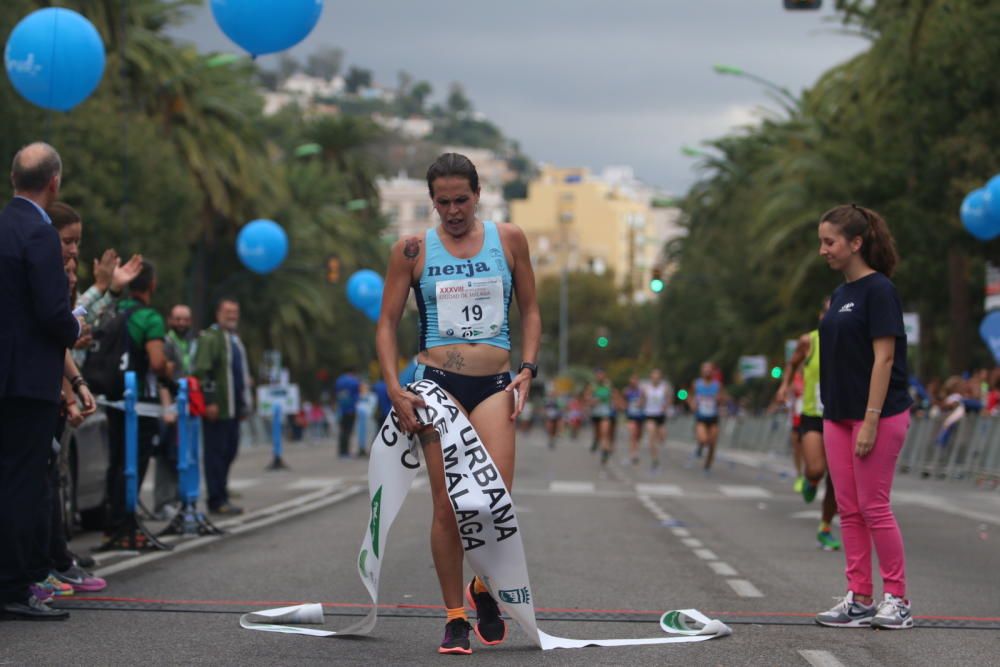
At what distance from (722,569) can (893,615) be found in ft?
10.7

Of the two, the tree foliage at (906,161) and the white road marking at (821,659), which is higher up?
the tree foliage at (906,161)

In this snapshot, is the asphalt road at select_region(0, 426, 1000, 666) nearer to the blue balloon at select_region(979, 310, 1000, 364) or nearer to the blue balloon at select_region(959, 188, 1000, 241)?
the blue balloon at select_region(959, 188, 1000, 241)

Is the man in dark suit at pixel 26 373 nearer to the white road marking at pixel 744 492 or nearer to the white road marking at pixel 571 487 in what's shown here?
the white road marking at pixel 571 487

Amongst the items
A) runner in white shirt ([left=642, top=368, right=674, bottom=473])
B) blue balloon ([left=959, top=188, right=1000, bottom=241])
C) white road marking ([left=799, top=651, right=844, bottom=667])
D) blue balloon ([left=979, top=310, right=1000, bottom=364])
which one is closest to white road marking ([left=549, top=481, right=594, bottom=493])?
blue balloon ([left=979, top=310, right=1000, bottom=364])

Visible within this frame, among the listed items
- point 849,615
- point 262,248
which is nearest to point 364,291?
point 262,248

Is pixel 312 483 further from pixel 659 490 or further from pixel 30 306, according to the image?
pixel 30 306

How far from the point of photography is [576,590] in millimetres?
10188

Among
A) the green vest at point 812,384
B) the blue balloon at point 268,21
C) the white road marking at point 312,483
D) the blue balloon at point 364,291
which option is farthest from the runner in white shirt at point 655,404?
the blue balloon at point 268,21

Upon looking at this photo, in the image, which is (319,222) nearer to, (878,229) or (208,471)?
(208,471)

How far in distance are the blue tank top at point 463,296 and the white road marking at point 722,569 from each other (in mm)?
4267

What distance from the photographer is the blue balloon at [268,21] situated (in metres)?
13.7

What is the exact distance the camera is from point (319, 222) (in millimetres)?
66000

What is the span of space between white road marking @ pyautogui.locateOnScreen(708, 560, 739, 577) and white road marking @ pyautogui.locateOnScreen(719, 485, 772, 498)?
10115 millimetres

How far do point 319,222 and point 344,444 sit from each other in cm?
3059
